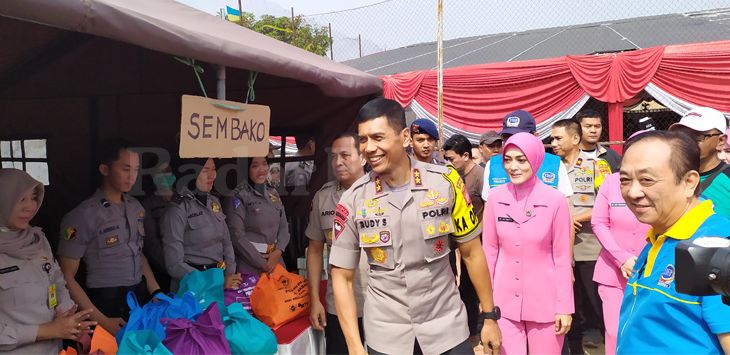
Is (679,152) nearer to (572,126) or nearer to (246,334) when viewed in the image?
(246,334)

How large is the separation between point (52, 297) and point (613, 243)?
128 inches

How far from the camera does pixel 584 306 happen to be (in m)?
4.81

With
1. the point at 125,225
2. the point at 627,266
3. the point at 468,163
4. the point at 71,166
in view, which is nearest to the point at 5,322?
the point at 125,225

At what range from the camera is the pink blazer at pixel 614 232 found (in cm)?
361

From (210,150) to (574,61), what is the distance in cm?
705

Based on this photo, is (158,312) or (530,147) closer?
(158,312)

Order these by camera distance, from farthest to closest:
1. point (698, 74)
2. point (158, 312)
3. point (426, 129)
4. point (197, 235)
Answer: point (698, 74)
point (426, 129)
point (197, 235)
point (158, 312)

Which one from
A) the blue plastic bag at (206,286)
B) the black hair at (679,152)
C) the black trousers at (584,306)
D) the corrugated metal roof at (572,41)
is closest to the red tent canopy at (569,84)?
the corrugated metal roof at (572,41)

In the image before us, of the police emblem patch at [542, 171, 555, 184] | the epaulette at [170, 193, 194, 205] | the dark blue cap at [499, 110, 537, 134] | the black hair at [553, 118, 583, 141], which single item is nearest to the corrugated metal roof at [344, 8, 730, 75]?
the black hair at [553, 118, 583, 141]

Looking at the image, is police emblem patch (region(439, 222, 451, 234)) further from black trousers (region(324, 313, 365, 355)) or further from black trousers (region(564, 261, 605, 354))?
black trousers (region(564, 261, 605, 354))

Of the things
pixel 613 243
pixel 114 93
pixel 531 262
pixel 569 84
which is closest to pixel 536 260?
pixel 531 262

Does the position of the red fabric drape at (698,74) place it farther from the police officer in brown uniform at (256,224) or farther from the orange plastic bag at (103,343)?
the orange plastic bag at (103,343)

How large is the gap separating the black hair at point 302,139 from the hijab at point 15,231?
101 inches

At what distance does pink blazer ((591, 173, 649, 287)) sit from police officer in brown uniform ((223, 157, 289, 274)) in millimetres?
2205
